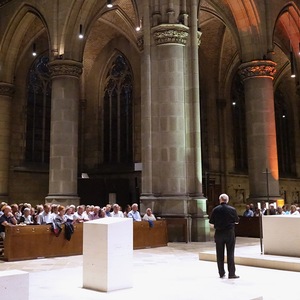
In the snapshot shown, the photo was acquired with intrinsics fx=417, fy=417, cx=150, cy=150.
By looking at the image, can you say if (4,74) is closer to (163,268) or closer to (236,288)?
(163,268)

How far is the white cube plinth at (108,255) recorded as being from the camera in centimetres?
592

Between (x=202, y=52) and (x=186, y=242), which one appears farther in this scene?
(x=202, y=52)

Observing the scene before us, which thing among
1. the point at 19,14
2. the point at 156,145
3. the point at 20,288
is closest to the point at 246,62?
the point at 156,145

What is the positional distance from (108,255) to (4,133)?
18.1 m

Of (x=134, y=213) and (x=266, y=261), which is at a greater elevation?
(x=134, y=213)

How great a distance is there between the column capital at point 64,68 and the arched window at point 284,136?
18336 mm

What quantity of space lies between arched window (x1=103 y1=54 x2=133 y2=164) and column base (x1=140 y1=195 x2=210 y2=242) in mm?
12230

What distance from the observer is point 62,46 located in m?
18.8

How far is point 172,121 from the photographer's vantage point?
13914 mm

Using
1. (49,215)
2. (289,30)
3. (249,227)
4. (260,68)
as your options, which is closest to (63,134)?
(49,215)

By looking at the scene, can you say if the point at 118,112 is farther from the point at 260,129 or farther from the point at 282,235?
the point at 282,235

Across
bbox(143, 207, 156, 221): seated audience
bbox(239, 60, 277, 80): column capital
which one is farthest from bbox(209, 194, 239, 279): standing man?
bbox(239, 60, 277, 80): column capital

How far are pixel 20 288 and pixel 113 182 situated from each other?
20017mm

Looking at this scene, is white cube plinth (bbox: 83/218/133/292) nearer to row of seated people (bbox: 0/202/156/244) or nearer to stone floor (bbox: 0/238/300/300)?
stone floor (bbox: 0/238/300/300)
